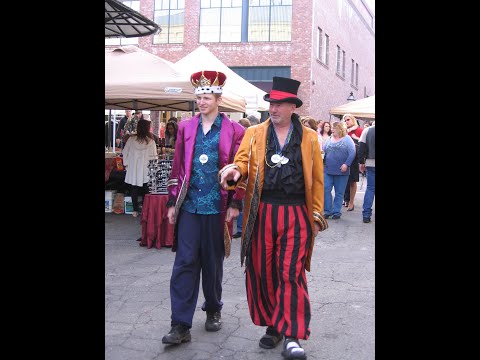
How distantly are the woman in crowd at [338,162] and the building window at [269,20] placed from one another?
1998 centimetres

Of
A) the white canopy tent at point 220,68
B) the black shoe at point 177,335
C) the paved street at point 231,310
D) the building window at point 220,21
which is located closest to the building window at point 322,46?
the building window at point 220,21

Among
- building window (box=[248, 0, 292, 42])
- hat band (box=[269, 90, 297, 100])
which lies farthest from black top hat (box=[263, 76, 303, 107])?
building window (box=[248, 0, 292, 42])

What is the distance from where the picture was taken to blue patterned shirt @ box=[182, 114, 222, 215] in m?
4.59

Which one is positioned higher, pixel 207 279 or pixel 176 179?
pixel 176 179

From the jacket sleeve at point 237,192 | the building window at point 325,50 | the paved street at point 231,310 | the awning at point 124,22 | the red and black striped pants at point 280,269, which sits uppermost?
the building window at point 325,50

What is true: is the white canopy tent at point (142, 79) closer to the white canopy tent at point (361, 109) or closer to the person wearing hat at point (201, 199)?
the person wearing hat at point (201, 199)

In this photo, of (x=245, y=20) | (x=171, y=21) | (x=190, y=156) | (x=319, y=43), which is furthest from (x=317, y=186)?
(x=171, y=21)

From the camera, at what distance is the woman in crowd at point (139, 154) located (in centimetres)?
1059

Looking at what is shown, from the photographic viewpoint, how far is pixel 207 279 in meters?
4.68

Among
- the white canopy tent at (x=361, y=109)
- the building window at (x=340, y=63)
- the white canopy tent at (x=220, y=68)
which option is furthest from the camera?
the building window at (x=340, y=63)

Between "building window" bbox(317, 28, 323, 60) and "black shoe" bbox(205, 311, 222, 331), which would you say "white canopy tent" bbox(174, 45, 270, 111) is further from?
"building window" bbox(317, 28, 323, 60)
